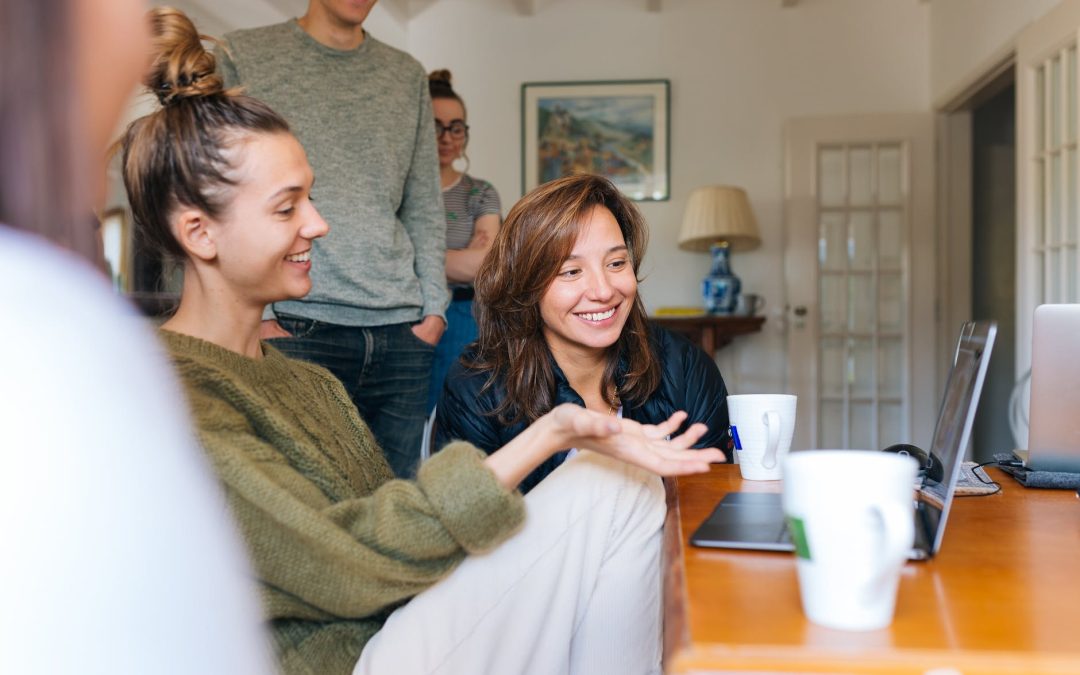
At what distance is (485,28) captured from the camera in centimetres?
501

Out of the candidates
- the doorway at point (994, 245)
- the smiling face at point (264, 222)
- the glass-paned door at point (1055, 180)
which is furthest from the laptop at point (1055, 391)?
the doorway at point (994, 245)

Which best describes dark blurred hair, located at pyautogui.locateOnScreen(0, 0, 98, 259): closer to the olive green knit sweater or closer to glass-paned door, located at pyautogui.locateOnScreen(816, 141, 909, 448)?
the olive green knit sweater

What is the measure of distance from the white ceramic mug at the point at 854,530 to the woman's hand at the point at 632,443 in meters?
0.27

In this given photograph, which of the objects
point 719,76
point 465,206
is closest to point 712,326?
point 719,76

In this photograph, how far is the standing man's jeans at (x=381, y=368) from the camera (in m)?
1.90

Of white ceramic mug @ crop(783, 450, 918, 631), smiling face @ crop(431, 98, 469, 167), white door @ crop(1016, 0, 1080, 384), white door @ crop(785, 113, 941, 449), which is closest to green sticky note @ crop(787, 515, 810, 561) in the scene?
white ceramic mug @ crop(783, 450, 918, 631)

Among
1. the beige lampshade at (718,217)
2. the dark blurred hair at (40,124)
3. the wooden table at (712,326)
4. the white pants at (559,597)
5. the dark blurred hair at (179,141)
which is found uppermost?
the beige lampshade at (718,217)

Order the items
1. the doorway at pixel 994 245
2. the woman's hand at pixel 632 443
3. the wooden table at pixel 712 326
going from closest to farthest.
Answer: the woman's hand at pixel 632 443
the wooden table at pixel 712 326
the doorway at pixel 994 245

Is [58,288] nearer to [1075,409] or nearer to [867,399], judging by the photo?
[1075,409]

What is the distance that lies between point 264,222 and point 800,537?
857 millimetres

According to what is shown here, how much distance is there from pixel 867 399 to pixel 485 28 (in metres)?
2.77

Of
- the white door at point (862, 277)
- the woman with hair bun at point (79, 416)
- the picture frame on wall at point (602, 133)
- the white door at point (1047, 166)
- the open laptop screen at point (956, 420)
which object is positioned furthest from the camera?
the picture frame on wall at point (602, 133)

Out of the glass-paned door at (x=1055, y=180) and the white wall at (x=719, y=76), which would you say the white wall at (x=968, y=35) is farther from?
the glass-paned door at (x=1055, y=180)

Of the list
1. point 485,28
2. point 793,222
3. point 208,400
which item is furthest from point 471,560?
point 485,28
